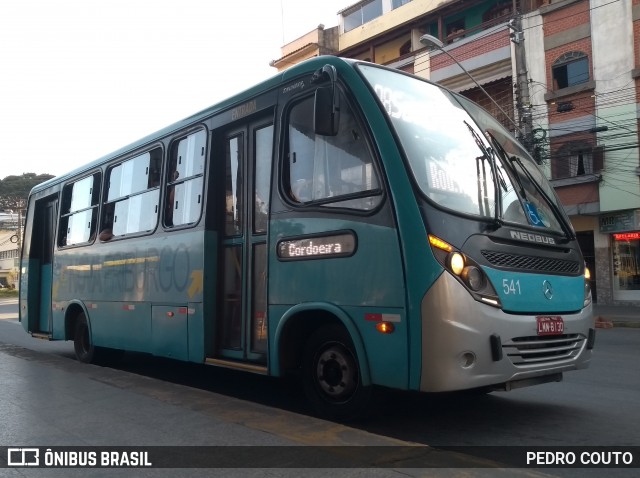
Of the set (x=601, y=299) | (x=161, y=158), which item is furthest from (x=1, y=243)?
(x=161, y=158)

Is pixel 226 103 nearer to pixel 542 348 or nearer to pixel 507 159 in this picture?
pixel 507 159

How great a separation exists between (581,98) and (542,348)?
791 inches

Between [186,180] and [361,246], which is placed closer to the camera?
[361,246]

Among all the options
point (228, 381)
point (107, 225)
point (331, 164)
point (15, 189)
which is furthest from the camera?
point (15, 189)

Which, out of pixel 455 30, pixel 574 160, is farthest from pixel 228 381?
pixel 455 30

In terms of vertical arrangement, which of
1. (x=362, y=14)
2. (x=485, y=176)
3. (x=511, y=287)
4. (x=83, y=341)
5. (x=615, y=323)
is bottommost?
(x=83, y=341)

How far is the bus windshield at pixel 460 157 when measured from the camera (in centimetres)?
504

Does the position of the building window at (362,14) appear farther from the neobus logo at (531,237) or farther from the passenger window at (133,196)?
the neobus logo at (531,237)

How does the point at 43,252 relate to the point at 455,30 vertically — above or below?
below

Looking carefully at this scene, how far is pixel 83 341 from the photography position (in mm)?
10086

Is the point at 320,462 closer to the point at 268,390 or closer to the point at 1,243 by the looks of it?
the point at 268,390

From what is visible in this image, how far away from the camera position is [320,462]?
157 inches

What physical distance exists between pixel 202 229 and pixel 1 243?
84264 millimetres

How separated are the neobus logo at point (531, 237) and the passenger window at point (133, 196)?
15.4 feet
